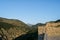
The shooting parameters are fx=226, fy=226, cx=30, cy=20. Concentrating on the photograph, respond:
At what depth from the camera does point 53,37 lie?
21.2 metres

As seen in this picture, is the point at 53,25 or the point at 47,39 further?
the point at 53,25

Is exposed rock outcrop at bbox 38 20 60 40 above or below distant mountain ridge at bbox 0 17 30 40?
above

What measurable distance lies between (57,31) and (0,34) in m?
41.9

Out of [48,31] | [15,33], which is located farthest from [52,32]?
[15,33]

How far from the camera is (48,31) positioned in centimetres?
2286

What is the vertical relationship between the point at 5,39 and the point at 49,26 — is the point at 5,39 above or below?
below

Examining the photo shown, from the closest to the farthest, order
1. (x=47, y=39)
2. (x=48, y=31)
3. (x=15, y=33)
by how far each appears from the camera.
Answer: (x=47, y=39) → (x=48, y=31) → (x=15, y=33)

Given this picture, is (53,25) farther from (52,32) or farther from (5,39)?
(5,39)

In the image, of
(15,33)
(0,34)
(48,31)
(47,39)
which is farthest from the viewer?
(15,33)

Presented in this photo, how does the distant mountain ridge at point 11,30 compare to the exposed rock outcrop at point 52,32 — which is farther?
the distant mountain ridge at point 11,30

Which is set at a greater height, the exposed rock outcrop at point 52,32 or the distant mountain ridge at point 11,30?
the exposed rock outcrop at point 52,32

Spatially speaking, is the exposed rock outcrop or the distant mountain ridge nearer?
the exposed rock outcrop

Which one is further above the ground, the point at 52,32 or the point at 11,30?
the point at 52,32

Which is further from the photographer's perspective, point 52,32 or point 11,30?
point 11,30
